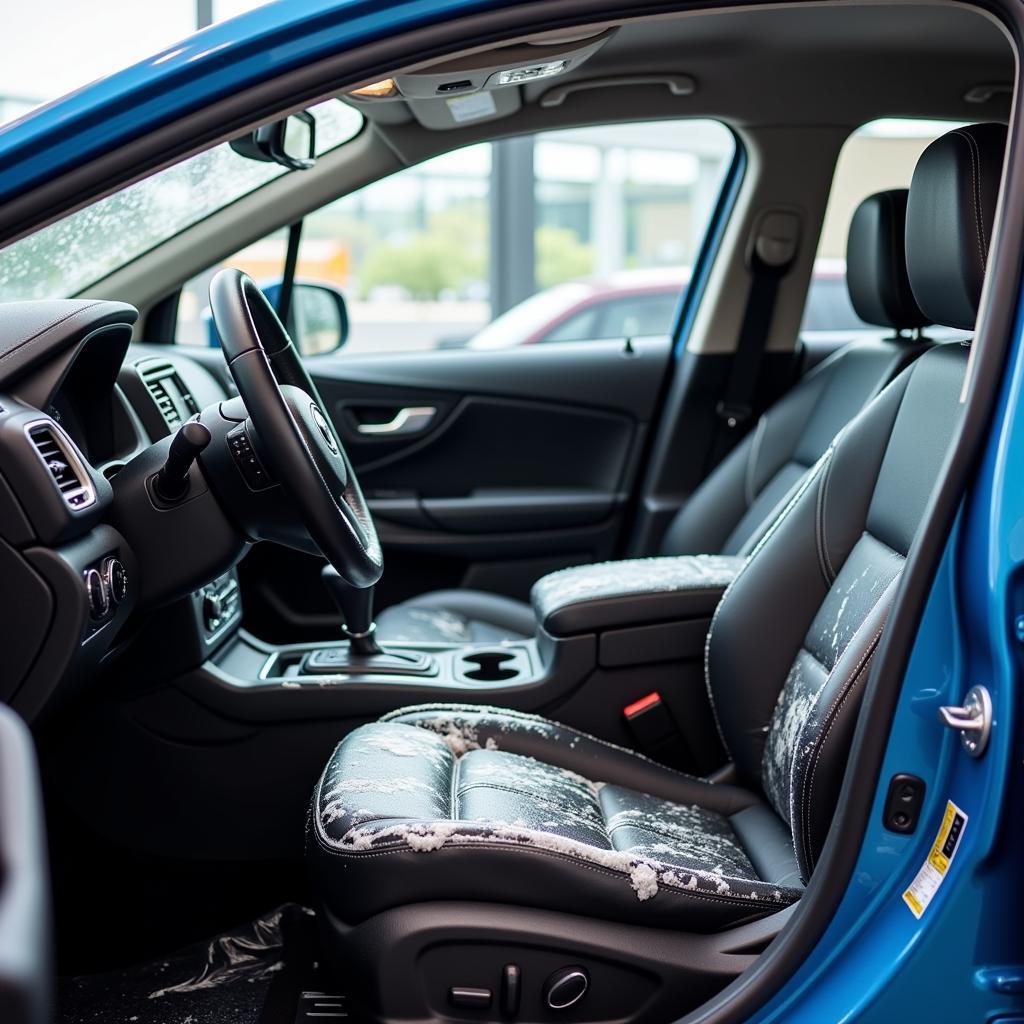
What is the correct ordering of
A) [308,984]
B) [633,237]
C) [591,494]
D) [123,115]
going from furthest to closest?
[633,237]
[591,494]
[308,984]
[123,115]

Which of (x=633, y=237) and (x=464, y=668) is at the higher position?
(x=464, y=668)

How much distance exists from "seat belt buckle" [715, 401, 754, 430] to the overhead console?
0.83 meters

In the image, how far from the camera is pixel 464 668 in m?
2.01

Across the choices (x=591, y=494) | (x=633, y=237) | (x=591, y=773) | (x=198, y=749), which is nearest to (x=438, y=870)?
(x=591, y=773)

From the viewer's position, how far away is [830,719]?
1.29 m

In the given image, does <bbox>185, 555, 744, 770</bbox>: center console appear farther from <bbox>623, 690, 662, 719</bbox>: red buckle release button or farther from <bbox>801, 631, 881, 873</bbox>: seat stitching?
<bbox>801, 631, 881, 873</bbox>: seat stitching

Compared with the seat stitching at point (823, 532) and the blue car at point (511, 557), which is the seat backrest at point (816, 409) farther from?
the seat stitching at point (823, 532)

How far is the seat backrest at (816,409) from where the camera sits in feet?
6.86

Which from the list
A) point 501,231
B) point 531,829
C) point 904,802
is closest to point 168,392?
point 531,829

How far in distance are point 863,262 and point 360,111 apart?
0.93 m

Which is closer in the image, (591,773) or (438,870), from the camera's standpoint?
(438,870)

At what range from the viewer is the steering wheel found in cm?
146

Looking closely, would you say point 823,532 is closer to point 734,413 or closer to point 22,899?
point 734,413

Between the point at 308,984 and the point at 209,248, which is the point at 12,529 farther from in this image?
the point at 209,248
